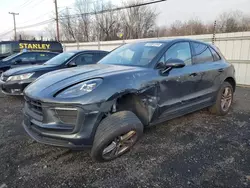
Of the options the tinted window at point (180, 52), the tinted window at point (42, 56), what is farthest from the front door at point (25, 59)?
the tinted window at point (180, 52)

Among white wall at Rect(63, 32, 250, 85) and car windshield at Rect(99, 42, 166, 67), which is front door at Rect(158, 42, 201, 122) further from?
white wall at Rect(63, 32, 250, 85)

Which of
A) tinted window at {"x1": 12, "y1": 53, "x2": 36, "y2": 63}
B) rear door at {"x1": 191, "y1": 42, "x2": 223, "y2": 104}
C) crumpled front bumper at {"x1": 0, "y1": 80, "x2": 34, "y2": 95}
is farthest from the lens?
tinted window at {"x1": 12, "y1": 53, "x2": 36, "y2": 63}

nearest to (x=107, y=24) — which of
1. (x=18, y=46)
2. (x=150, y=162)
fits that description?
(x=18, y=46)

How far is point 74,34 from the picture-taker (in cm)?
3806

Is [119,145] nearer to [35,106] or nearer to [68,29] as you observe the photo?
[35,106]

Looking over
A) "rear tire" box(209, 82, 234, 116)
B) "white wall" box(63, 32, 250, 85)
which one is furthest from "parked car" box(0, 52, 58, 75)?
"white wall" box(63, 32, 250, 85)

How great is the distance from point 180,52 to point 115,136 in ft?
6.37

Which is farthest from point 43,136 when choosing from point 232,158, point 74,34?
point 74,34

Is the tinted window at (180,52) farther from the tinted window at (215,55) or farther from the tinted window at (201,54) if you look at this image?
the tinted window at (215,55)

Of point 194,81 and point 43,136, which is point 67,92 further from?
point 194,81

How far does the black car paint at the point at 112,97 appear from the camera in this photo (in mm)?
2148

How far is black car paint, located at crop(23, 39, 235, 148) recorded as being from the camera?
84.6 inches

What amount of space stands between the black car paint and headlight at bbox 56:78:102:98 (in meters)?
0.06

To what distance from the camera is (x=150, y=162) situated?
2.53 meters
